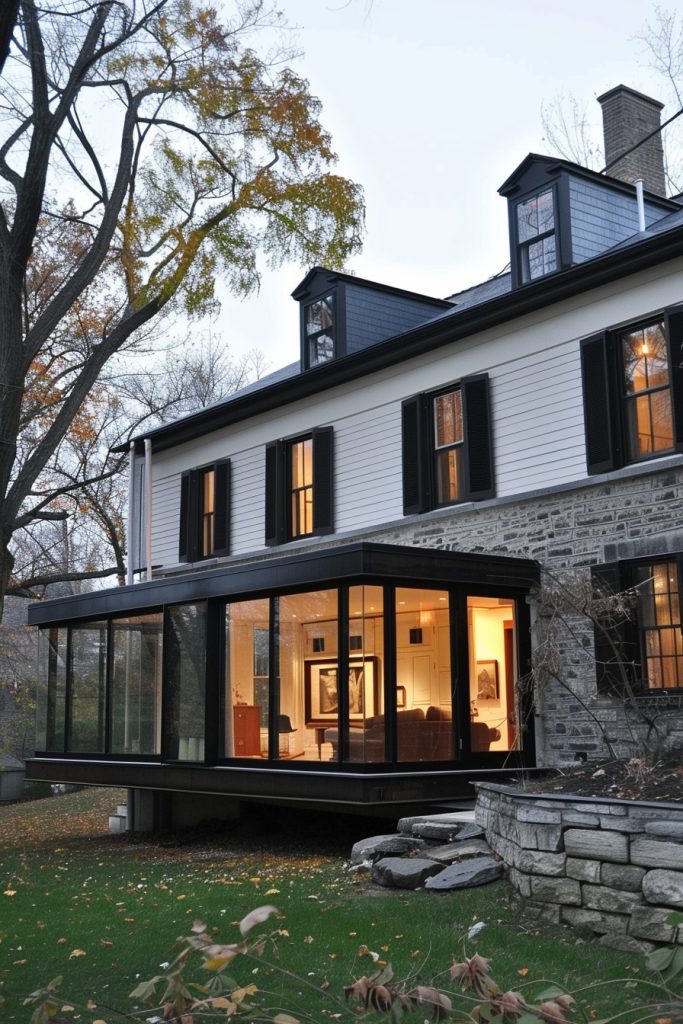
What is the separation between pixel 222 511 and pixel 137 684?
3986 millimetres

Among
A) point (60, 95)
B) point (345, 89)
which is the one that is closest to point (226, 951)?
point (345, 89)

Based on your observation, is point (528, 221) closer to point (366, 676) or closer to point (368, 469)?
point (368, 469)

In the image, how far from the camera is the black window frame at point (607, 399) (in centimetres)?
1191

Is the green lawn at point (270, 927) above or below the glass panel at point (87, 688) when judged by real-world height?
below

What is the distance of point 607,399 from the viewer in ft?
39.3

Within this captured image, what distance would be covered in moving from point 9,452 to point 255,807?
19.7 feet

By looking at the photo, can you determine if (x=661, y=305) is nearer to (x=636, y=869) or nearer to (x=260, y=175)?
(x=260, y=175)

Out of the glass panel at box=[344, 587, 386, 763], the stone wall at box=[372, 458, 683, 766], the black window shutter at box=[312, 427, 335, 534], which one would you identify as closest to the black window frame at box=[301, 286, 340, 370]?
the black window shutter at box=[312, 427, 335, 534]

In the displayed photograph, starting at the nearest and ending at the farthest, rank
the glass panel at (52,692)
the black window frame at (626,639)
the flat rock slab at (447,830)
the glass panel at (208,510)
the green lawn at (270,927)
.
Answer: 1. the green lawn at (270,927)
2. the flat rock slab at (447,830)
3. the black window frame at (626,639)
4. the glass panel at (52,692)
5. the glass panel at (208,510)

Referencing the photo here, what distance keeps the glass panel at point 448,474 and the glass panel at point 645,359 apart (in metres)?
2.55

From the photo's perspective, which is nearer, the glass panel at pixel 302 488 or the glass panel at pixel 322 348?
the glass panel at pixel 302 488

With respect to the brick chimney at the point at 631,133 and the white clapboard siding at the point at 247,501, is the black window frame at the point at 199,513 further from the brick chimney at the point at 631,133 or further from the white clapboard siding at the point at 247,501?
the brick chimney at the point at 631,133

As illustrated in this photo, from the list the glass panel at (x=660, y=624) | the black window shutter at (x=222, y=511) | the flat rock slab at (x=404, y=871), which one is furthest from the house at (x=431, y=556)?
the flat rock slab at (x=404, y=871)

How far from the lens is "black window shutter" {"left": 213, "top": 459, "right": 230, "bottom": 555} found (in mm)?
17594
